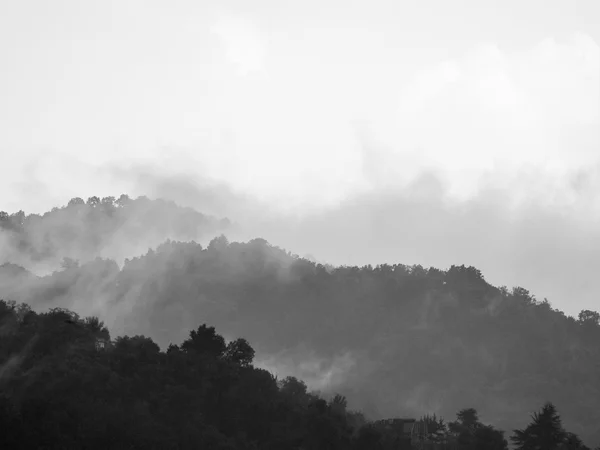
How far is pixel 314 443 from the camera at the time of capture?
14550cm

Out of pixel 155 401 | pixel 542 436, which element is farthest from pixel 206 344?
pixel 542 436

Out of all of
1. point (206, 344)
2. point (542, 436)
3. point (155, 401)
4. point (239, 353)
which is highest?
point (206, 344)

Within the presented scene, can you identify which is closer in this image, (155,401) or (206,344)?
(155,401)

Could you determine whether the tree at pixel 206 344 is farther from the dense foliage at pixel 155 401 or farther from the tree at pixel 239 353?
the tree at pixel 239 353

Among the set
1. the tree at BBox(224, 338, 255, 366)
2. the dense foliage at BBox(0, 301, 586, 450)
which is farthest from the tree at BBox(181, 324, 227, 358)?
the tree at BBox(224, 338, 255, 366)

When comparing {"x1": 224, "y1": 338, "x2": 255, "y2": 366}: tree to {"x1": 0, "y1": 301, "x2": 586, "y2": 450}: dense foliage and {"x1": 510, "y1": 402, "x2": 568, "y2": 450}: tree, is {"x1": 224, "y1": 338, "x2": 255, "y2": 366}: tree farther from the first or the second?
{"x1": 510, "y1": 402, "x2": 568, "y2": 450}: tree

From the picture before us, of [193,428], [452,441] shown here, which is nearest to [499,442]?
[452,441]

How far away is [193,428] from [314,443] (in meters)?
16.3

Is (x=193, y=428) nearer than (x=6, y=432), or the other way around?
(x=6, y=432)

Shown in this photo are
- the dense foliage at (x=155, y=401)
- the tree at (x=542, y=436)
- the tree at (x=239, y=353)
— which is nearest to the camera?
the dense foliage at (x=155, y=401)

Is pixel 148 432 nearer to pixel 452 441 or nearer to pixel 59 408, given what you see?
pixel 59 408

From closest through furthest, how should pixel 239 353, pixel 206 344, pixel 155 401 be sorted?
pixel 155 401 < pixel 239 353 < pixel 206 344

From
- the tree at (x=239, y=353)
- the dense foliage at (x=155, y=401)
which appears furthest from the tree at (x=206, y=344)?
the tree at (x=239, y=353)

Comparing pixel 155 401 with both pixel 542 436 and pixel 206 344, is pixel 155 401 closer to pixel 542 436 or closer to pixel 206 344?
pixel 206 344
